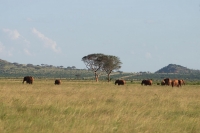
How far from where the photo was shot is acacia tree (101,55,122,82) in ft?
320

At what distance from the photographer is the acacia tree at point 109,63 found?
97.5m

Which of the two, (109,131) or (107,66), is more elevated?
(107,66)

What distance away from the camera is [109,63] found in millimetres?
97688

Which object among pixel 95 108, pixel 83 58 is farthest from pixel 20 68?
pixel 95 108

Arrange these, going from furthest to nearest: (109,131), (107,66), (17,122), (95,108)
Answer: (107,66), (95,108), (17,122), (109,131)

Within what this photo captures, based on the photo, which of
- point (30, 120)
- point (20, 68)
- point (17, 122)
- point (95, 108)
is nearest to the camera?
point (17, 122)

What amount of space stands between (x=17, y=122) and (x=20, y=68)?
19174 cm

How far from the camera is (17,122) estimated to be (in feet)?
27.5

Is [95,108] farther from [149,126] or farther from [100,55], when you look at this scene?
[100,55]

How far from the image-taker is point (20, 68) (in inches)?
7707

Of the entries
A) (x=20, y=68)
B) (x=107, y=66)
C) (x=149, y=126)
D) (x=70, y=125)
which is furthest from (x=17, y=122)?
(x=20, y=68)

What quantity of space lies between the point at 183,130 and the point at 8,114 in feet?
15.3

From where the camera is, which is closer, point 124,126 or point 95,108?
point 124,126

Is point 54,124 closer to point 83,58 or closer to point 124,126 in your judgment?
point 124,126
